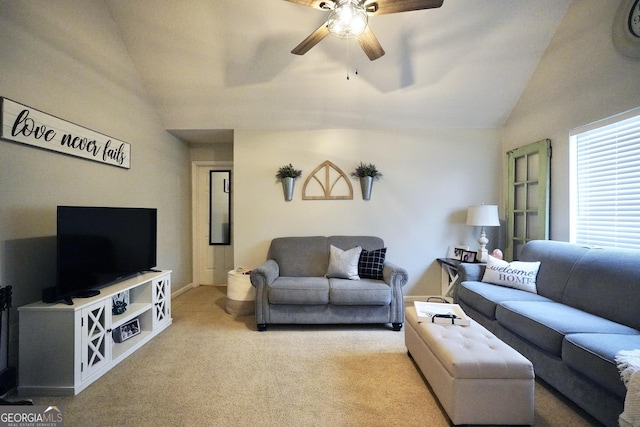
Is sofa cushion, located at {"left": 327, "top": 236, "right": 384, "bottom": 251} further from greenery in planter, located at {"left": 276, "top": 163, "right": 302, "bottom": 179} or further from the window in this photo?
the window

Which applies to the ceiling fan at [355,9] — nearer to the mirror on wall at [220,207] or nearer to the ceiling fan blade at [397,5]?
the ceiling fan blade at [397,5]

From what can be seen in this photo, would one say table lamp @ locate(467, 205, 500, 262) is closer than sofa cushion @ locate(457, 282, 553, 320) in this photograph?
No

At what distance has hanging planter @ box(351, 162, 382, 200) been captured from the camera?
3579mm

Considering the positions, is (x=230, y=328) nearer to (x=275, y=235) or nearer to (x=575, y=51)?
(x=275, y=235)

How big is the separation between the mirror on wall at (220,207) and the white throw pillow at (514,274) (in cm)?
372

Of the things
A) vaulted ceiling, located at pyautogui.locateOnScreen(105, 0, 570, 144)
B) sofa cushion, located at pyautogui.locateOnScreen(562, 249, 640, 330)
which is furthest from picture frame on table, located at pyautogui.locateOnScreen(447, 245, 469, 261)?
vaulted ceiling, located at pyautogui.locateOnScreen(105, 0, 570, 144)

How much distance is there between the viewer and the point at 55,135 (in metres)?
2.14

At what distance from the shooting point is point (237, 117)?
3572mm

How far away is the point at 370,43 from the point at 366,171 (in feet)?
5.62

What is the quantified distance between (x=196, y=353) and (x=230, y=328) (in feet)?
1.78

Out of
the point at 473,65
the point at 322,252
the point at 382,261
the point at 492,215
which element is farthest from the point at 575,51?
the point at 322,252

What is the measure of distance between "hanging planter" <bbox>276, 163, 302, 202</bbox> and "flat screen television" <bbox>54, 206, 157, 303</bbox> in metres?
1.57

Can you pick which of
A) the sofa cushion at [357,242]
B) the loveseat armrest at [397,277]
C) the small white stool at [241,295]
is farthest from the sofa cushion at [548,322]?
the small white stool at [241,295]

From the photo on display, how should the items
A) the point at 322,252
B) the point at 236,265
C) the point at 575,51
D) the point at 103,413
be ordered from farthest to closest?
the point at 236,265, the point at 322,252, the point at 575,51, the point at 103,413
